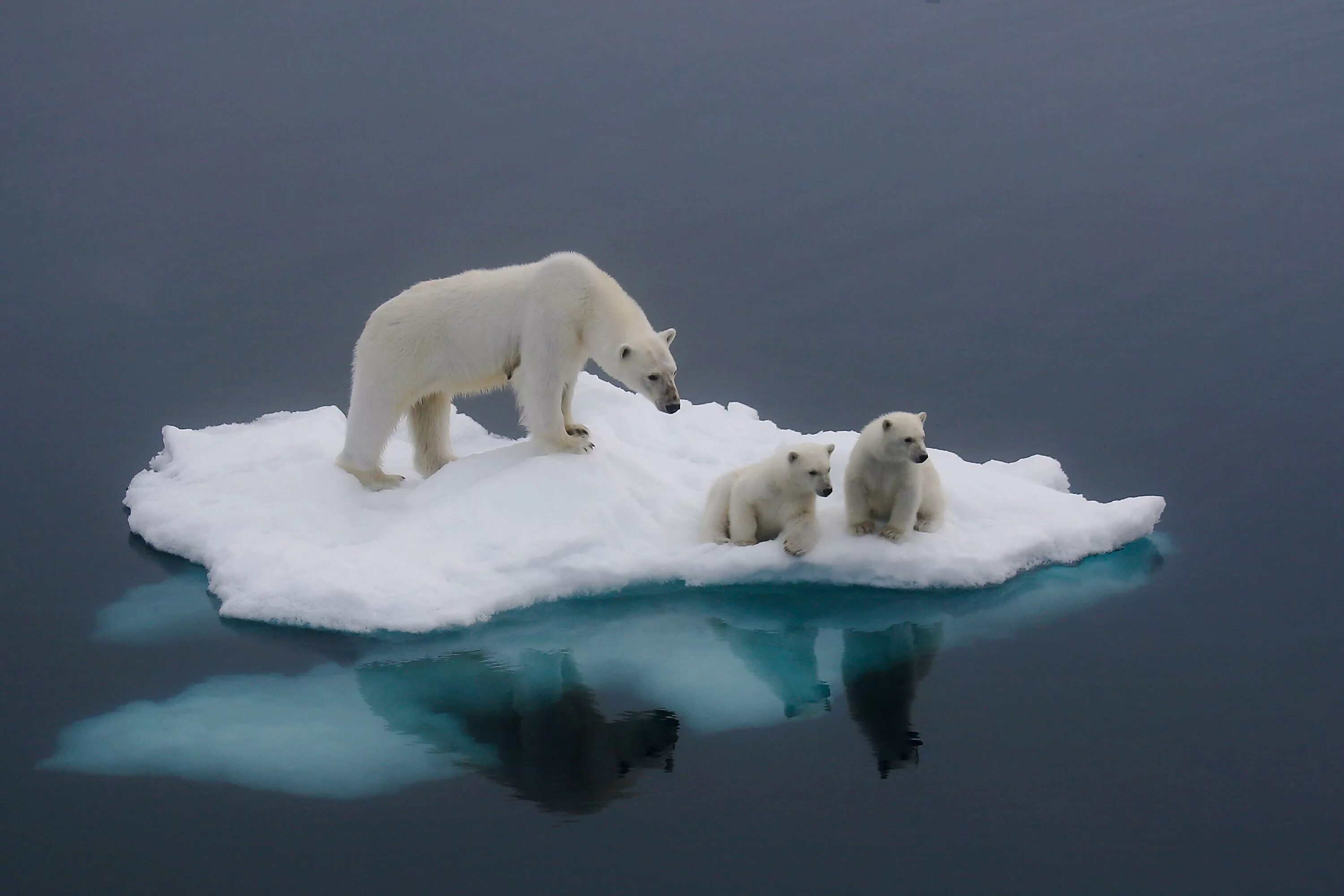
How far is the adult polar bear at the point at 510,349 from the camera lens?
957cm

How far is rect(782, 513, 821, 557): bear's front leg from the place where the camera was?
905cm

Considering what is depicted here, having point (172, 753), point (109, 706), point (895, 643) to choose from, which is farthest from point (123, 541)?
point (895, 643)

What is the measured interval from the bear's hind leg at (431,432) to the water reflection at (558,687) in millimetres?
1713

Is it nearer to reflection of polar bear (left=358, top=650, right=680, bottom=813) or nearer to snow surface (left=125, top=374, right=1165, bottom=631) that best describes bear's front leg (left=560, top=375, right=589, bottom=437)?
snow surface (left=125, top=374, right=1165, bottom=631)

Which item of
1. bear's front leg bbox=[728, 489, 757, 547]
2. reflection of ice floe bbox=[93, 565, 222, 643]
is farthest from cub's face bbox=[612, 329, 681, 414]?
reflection of ice floe bbox=[93, 565, 222, 643]

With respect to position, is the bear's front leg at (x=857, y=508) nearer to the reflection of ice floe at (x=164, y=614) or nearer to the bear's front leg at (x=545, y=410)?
the bear's front leg at (x=545, y=410)

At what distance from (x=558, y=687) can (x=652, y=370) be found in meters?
2.10

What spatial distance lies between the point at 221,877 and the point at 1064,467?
659cm

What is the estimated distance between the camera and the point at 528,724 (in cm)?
823

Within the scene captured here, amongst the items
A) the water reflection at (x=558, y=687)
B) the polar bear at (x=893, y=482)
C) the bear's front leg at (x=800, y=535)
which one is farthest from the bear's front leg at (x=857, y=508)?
the water reflection at (x=558, y=687)

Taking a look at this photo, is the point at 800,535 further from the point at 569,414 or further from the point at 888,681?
the point at 569,414

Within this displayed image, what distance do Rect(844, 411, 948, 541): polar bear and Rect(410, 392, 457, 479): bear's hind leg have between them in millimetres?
2887

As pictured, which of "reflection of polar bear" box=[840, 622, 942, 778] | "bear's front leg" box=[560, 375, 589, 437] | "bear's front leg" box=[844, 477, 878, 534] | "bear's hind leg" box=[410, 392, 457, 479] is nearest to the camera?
"reflection of polar bear" box=[840, 622, 942, 778]

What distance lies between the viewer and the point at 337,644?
886 centimetres
